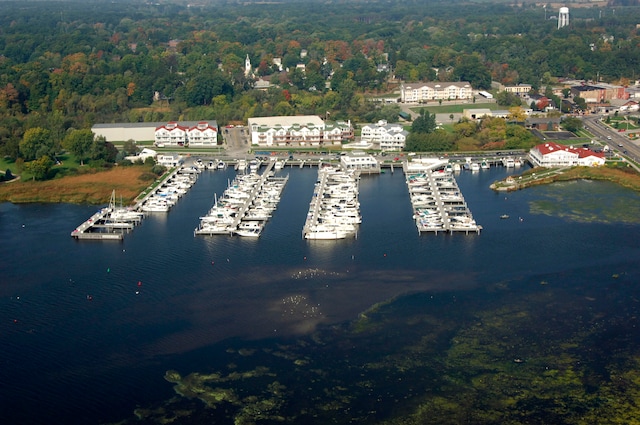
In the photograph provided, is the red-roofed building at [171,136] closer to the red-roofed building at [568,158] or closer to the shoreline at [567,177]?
the shoreline at [567,177]

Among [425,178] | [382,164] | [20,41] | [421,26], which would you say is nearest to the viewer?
[425,178]

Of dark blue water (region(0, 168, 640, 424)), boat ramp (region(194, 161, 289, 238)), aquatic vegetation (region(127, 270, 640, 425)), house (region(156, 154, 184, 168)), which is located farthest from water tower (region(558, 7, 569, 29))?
aquatic vegetation (region(127, 270, 640, 425))

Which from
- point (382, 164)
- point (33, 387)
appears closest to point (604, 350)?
point (33, 387)

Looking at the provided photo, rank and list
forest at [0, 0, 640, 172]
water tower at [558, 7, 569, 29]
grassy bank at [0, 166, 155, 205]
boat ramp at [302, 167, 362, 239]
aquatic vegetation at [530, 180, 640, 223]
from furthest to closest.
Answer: water tower at [558, 7, 569, 29] → forest at [0, 0, 640, 172] → grassy bank at [0, 166, 155, 205] → aquatic vegetation at [530, 180, 640, 223] → boat ramp at [302, 167, 362, 239]

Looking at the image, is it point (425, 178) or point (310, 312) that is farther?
point (425, 178)

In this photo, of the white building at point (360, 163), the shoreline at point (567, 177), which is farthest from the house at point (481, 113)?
the white building at point (360, 163)

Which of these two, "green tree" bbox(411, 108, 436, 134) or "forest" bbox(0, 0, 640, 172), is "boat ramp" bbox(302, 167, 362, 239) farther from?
"green tree" bbox(411, 108, 436, 134)

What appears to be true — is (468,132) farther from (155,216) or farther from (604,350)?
(604,350)
